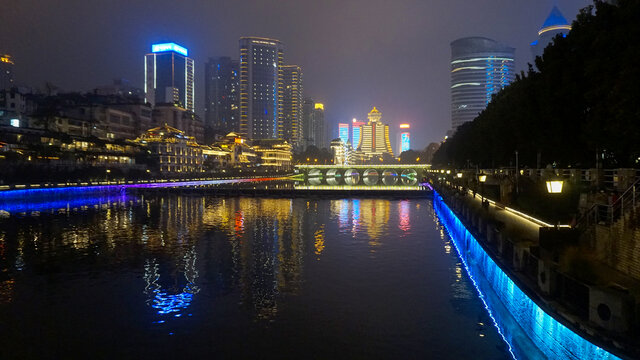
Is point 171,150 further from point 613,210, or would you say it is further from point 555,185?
point 613,210

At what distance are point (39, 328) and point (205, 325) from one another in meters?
6.14

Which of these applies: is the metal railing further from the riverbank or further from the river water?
the river water

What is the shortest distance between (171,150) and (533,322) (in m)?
150

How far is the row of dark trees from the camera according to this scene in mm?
23861

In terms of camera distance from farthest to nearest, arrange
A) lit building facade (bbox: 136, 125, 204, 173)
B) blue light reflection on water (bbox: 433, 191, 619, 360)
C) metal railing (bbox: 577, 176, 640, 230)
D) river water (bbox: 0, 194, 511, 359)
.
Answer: lit building facade (bbox: 136, 125, 204, 173), metal railing (bbox: 577, 176, 640, 230), river water (bbox: 0, 194, 511, 359), blue light reflection on water (bbox: 433, 191, 619, 360)

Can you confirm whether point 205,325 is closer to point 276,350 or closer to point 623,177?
point 276,350

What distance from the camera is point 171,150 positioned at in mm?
153750

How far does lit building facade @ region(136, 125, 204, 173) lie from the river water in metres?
111

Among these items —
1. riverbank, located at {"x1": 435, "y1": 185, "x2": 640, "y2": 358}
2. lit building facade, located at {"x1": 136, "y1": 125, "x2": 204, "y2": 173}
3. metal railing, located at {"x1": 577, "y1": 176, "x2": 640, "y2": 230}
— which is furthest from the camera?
lit building facade, located at {"x1": 136, "y1": 125, "x2": 204, "y2": 173}

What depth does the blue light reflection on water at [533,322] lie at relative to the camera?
1209 centimetres

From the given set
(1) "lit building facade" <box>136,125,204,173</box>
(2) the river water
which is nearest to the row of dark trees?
(2) the river water

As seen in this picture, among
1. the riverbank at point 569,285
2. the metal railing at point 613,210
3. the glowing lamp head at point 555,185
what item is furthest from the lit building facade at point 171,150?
the metal railing at point 613,210

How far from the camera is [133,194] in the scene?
9688 cm

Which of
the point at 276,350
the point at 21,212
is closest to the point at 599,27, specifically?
the point at 276,350
